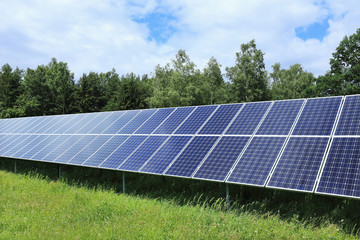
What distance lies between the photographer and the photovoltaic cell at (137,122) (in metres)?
13.8

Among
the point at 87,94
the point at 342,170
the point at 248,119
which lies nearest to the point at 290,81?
the point at 87,94

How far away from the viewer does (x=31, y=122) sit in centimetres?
2203

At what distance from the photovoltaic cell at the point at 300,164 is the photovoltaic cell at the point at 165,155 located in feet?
12.9

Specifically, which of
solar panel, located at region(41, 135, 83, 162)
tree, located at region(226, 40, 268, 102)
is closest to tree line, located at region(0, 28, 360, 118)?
tree, located at region(226, 40, 268, 102)

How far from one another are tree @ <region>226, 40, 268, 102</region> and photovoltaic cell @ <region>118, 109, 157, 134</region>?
39.2 m

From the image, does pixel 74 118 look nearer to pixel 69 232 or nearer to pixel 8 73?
pixel 69 232

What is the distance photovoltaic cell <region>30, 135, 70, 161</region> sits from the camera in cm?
1470

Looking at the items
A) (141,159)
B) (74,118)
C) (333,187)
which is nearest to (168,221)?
(141,159)

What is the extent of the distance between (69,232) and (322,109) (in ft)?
29.7

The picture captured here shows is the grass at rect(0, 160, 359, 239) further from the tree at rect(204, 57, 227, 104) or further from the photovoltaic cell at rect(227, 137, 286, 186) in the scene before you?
the tree at rect(204, 57, 227, 104)

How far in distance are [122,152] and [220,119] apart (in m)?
4.59

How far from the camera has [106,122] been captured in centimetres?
1617

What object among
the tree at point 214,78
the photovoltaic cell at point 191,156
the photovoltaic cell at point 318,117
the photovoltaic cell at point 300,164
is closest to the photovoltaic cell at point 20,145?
the photovoltaic cell at point 191,156

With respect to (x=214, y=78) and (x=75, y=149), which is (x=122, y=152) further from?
(x=214, y=78)
